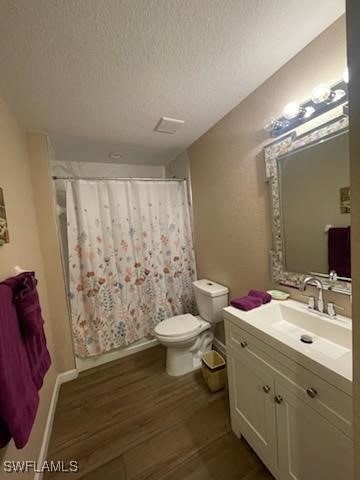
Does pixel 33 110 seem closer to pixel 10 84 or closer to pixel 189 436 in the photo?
pixel 10 84

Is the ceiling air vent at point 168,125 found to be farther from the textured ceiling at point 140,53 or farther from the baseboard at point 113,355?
the baseboard at point 113,355

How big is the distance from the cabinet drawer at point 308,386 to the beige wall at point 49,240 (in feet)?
5.36

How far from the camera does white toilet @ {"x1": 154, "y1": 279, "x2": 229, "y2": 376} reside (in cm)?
179

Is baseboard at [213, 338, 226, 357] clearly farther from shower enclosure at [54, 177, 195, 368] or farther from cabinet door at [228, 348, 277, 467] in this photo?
cabinet door at [228, 348, 277, 467]

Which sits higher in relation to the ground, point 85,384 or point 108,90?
point 108,90

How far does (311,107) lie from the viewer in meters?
1.13

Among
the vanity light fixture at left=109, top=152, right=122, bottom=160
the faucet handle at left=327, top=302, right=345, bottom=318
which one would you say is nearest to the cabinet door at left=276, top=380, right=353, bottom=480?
the faucet handle at left=327, top=302, right=345, bottom=318

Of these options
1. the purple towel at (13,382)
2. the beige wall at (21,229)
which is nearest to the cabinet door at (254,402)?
the purple towel at (13,382)

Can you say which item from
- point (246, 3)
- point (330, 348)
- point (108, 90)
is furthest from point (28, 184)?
point (330, 348)

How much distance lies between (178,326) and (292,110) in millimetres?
1805

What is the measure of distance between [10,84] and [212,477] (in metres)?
2.47

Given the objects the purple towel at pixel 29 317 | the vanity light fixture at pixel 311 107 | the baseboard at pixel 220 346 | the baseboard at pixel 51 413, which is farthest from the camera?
the baseboard at pixel 220 346

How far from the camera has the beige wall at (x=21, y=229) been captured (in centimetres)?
109

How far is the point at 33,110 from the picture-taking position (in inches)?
56.6
